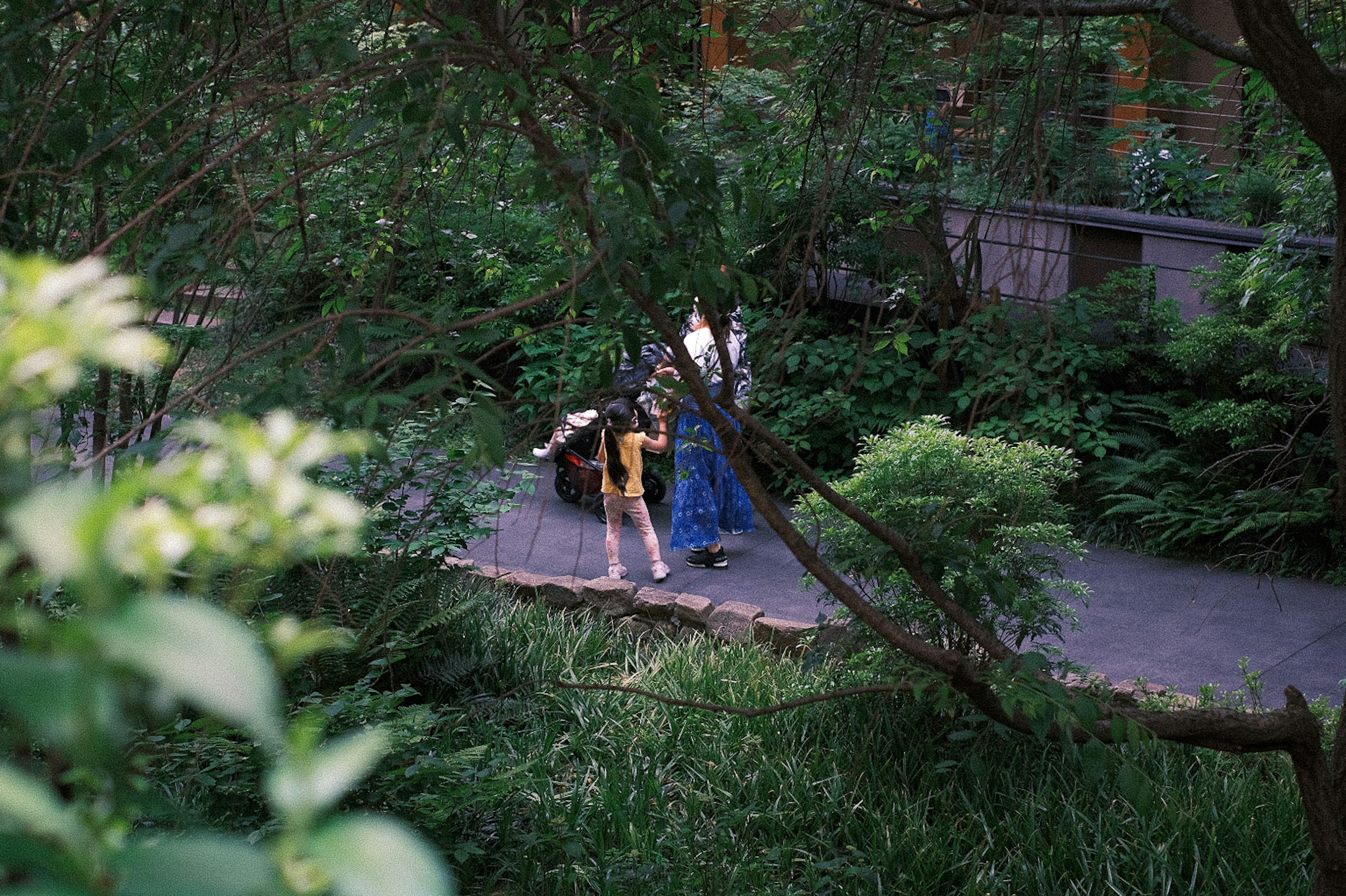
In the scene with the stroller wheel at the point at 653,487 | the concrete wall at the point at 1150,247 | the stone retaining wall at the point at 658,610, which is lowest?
the stone retaining wall at the point at 658,610

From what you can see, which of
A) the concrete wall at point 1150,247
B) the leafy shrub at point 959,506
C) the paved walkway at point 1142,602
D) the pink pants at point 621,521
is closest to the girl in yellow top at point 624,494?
the pink pants at point 621,521

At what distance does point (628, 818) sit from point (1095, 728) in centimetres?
221

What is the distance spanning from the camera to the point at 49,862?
1.47 ft

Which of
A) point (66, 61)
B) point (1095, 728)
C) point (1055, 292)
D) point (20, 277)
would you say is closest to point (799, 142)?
point (1095, 728)

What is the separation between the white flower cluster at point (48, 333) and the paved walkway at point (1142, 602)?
4.81 metres

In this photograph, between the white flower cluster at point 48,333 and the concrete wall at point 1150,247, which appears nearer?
the white flower cluster at point 48,333

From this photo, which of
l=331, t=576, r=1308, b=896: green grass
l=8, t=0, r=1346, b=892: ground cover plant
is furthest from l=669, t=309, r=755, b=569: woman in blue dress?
l=8, t=0, r=1346, b=892: ground cover plant

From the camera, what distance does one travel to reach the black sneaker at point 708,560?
28.3ft

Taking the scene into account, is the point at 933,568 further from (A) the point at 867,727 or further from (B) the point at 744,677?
(B) the point at 744,677

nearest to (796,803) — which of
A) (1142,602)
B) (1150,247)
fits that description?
(1142,602)

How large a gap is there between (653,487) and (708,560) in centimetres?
156

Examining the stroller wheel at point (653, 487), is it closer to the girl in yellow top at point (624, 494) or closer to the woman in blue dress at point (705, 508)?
the woman in blue dress at point (705, 508)

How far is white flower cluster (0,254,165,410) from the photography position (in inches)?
19.8

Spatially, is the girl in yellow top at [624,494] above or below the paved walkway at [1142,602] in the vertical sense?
above
